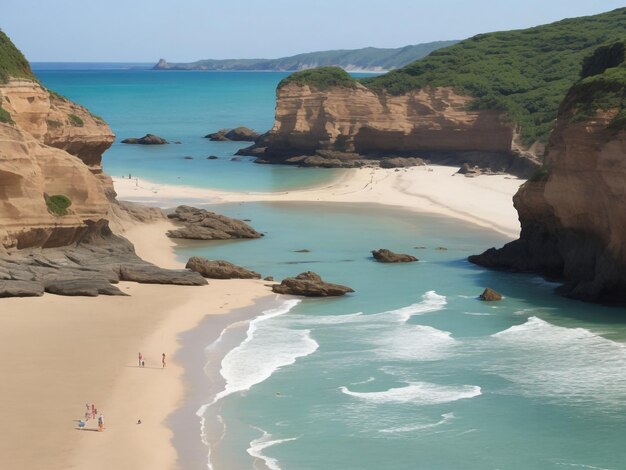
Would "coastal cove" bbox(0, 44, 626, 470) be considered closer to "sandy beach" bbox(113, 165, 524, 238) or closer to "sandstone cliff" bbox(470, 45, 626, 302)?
"sandstone cliff" bbox(470, 45, 626, 302)

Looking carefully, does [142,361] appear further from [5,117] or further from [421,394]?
[5,117]

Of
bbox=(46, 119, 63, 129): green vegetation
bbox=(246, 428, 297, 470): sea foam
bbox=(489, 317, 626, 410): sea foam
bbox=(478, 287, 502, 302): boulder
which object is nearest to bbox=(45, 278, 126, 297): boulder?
bbox=(46, 119, 63, 129): green vegetation

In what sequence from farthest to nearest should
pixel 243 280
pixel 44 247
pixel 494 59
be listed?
pixel 494 59 → pixel 243 280 → pixel 44 247

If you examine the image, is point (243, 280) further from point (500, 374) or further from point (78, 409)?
point (78, 409)

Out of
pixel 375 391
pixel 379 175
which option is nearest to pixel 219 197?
pixel 379 175

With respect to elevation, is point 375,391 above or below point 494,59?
below
